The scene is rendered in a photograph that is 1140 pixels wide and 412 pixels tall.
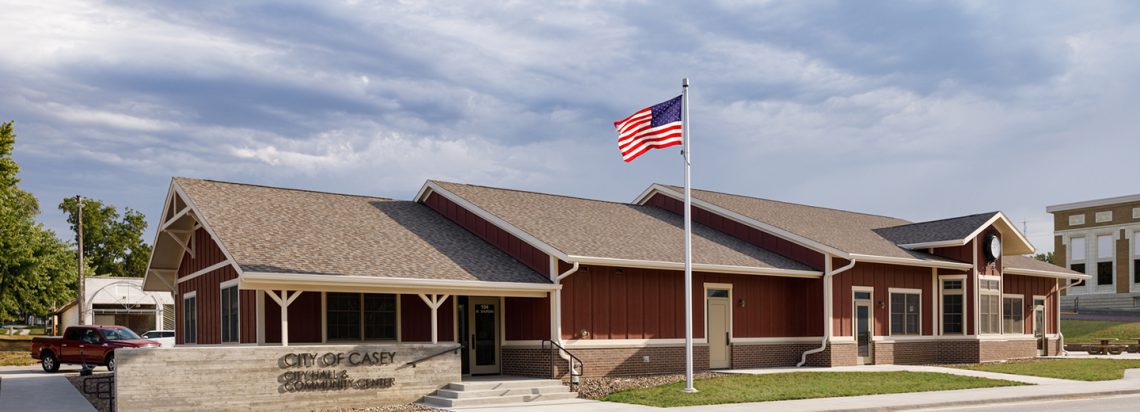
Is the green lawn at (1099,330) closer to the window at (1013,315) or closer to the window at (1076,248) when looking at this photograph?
the window at (1013,315)

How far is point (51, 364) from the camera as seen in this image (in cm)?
3089

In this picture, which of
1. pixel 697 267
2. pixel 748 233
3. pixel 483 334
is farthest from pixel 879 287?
pixel 483 334

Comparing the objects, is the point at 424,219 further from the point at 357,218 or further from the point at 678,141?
the point at 678,141

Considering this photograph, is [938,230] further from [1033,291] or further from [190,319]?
[190,319]

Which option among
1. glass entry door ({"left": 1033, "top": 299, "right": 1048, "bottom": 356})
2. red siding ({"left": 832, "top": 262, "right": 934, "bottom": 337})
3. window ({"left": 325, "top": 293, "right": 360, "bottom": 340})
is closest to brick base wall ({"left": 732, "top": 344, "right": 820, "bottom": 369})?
red siding ({"left": 832, "top": 262, "right": 934, "bottom": 337})

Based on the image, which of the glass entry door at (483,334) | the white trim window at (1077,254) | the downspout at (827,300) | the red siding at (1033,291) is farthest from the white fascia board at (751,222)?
the white trim window at (1077,254)

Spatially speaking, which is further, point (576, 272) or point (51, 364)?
point (51, 364)

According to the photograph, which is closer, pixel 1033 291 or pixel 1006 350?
pixel 1006 350

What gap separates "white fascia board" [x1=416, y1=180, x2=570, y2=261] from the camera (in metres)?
22.7

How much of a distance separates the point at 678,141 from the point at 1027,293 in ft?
66.5

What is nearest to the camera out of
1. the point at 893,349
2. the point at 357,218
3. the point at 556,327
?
the point at 556,327

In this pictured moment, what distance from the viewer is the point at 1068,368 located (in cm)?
2755

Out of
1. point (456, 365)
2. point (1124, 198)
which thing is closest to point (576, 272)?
point (456, 365)

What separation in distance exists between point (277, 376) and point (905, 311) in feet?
64.0
